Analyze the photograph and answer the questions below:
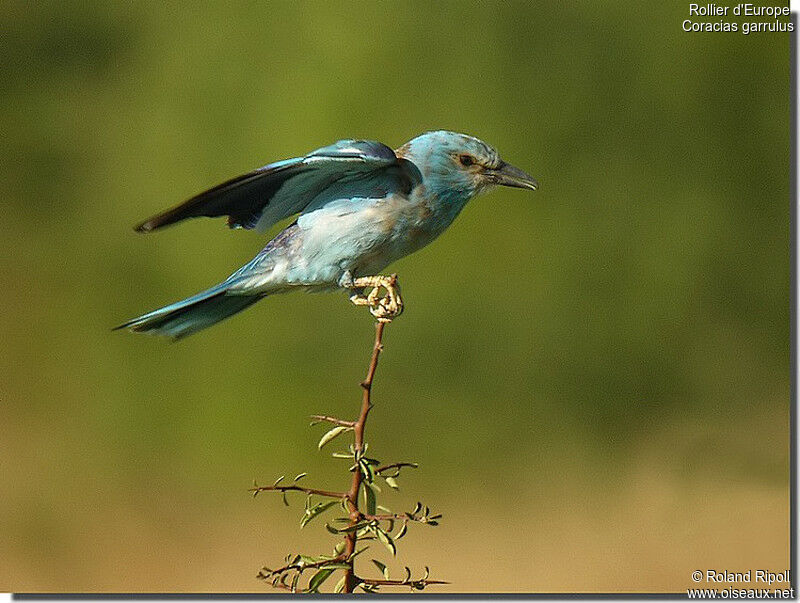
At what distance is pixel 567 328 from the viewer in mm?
4039

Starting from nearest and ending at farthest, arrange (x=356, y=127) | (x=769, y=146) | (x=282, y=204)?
1. (x=282, y=204)
2. (x=356, y=127)
3. (x=769, y=146)

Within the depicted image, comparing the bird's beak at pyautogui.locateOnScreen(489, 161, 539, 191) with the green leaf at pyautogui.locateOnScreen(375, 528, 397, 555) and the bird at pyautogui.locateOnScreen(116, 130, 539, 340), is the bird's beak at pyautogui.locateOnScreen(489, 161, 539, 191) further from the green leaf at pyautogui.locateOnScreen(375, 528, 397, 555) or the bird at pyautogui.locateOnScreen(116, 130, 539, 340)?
the green leaf at pyautogui.locateOnScreen(375, 528, 397, 555)

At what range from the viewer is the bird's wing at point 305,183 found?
6.30 feet

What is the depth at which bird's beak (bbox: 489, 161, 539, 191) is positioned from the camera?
2119 millimetres

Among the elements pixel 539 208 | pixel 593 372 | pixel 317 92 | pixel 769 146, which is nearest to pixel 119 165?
pixel 317 92

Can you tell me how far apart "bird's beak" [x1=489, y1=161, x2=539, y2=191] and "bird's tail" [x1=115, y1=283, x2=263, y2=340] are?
0.53m

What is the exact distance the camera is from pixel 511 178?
2137 millimetres

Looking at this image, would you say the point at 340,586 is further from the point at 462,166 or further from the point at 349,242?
the point at 462,166

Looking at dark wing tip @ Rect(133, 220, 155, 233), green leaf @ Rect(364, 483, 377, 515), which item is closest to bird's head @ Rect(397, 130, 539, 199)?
dark wing tip @ Rect(133, 220, 155, 233)

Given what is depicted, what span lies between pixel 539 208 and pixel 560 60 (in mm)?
540

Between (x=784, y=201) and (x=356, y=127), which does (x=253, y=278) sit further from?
(x=784, y=201)

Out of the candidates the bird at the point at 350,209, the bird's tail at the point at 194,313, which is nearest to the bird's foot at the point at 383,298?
the bird at the point at 350,209

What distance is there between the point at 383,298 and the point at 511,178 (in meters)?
0.39

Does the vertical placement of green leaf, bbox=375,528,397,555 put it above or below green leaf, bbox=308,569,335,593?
above
